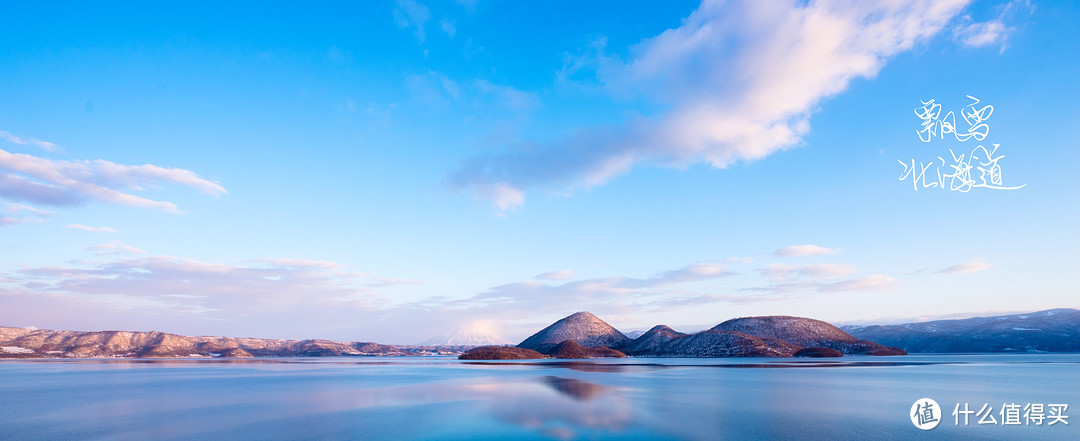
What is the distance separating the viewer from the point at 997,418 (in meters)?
31.7

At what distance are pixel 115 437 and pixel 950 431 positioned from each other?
143ft

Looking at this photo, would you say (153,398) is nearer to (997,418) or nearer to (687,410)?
(687,410)

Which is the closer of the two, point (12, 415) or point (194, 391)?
point (12, 415)

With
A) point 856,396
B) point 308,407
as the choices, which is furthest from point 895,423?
point 308,407

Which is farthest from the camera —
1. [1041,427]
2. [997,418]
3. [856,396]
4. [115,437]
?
[856,396]

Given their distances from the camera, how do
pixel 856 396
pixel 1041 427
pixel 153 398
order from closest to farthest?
pixel 1041 427
pixel 856 396
pixel 153 398

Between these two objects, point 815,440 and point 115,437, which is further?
point 115,437

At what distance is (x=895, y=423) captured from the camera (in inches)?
1177

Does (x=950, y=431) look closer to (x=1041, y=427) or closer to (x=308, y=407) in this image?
(x=1041, y=427)

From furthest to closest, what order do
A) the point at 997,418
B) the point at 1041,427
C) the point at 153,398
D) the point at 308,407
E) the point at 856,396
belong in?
the point at 153,398 < the point at 856,396 < the point at 308,407 < the point at 997,418 < the point at 1041,427

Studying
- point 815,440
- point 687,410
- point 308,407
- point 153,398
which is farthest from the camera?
point 153,398

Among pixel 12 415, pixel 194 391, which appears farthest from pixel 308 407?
pixel 194 391

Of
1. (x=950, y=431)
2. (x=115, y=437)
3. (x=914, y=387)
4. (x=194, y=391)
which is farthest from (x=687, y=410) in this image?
(x=194, y=391)

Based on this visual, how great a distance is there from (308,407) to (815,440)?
34696mm
